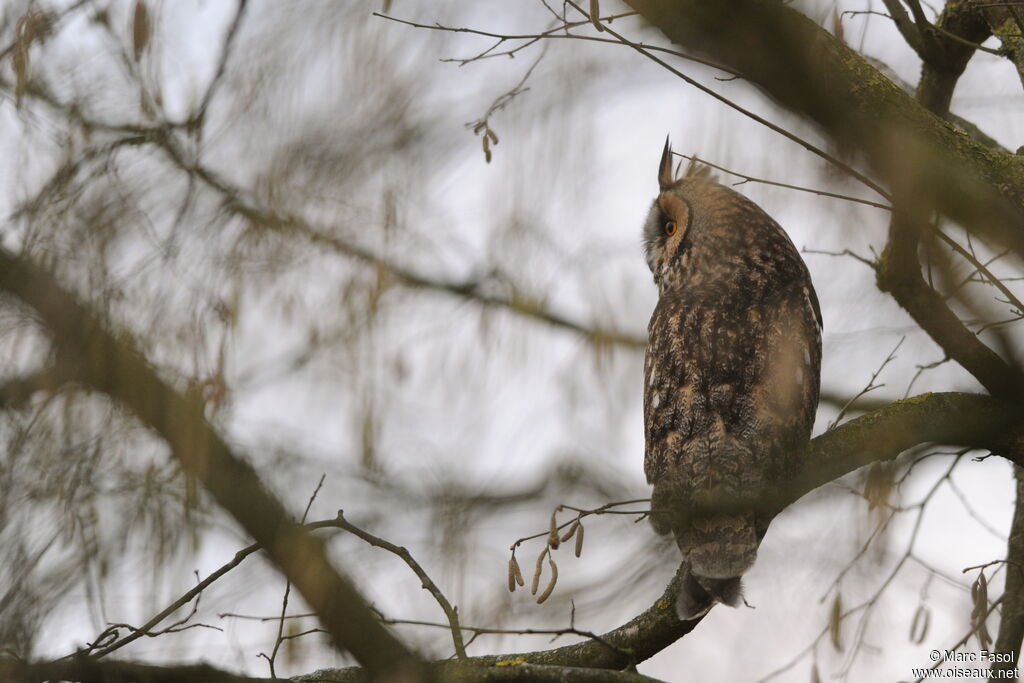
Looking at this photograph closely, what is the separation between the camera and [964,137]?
2199 millimetres

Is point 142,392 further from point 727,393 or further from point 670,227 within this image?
point 670,227

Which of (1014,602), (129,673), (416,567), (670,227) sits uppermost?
(670,227)

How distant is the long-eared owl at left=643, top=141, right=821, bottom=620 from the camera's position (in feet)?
7.76

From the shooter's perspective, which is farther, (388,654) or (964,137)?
(964,137)

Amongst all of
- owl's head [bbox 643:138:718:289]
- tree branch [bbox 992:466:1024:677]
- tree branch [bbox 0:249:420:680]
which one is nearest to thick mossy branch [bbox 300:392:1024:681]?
tree branch [bbox 992:466:1024:677]

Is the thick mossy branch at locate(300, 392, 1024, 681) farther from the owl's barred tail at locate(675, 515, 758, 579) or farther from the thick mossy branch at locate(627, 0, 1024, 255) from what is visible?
the thick mossy branch at locate(627, 0, 1024, 255)

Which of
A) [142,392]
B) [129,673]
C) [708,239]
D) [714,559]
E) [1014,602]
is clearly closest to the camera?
[142,392]

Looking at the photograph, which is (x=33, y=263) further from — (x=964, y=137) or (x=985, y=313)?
(x=964, y=137)

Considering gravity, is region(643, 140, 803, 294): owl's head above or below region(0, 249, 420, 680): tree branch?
above

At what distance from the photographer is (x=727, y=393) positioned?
2.59 m

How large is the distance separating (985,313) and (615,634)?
111 centimetres

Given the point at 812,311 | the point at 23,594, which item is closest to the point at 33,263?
the point at 23,594

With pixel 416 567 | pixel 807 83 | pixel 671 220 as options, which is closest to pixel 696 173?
pixel 671 220

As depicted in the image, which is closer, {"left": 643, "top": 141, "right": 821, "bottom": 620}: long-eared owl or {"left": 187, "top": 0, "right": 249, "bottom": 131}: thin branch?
{"left": 187, "top": 0, "right": 249, "bottom": 131}: thin branch
